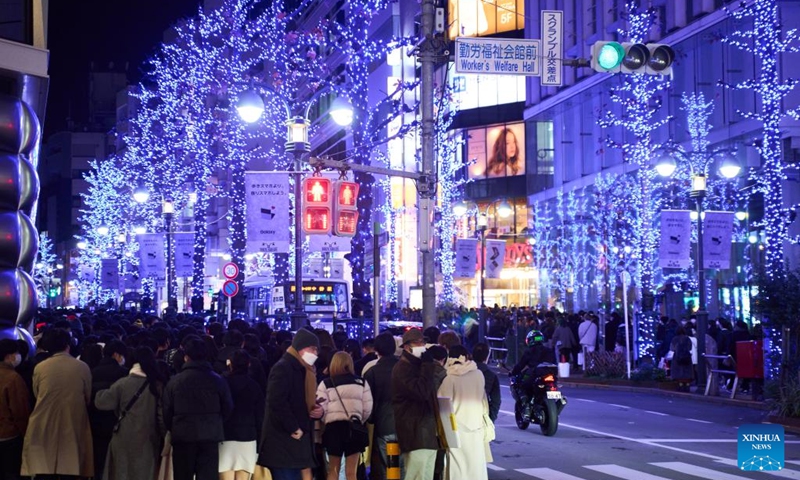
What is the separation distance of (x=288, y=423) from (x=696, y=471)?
21.2ft

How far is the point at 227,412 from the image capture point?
10.0m

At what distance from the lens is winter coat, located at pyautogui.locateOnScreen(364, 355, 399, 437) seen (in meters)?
11.4

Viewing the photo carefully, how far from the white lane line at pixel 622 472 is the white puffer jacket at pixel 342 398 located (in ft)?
13.7

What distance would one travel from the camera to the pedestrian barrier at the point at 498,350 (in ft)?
121

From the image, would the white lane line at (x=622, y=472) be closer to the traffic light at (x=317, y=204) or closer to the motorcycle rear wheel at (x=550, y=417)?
the motorcycle rear wheel at (x=550, y=417)

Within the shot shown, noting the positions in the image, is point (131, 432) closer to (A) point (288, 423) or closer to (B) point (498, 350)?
(A) point (288, 423)

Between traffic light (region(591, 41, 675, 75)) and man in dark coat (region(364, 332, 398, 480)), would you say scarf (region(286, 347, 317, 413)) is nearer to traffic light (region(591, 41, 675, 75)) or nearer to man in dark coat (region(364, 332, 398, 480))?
man in dark coat (region(364, 332, 398, 480))

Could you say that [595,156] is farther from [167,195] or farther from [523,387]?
[523,387]

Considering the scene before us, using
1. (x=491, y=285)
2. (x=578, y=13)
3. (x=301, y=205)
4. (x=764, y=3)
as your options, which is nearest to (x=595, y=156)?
(x=578, y=13)

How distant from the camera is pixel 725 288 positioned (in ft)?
144

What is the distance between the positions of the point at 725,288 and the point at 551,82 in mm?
29073

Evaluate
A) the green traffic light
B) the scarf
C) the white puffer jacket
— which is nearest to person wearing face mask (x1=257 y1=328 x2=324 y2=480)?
the scarf

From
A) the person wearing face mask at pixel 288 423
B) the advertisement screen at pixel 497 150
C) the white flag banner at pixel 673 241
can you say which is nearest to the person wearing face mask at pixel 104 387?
the person wearing face mask at pixel 288 423

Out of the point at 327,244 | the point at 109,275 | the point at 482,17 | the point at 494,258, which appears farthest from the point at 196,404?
the point at 482,17
